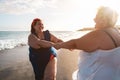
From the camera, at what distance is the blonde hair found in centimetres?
390

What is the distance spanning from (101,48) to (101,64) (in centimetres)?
20

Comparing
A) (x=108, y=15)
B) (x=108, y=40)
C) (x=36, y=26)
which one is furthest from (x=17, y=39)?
(x=108, y=40)

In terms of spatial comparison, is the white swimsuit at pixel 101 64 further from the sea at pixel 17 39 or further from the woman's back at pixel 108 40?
the sea at pixel 17 39

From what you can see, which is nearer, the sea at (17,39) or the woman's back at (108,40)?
the woman's back at (108,40)

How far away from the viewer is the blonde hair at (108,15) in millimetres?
3904

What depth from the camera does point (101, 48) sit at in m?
3.85

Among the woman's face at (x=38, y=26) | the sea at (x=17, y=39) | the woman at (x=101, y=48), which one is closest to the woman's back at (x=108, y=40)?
the woman at (x=101, y=48)

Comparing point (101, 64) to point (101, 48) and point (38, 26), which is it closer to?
point (101, 48)

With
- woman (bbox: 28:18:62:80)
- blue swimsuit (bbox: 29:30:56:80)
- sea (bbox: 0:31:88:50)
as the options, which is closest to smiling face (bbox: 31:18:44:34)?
woman (bbox: 28:18:62:80)

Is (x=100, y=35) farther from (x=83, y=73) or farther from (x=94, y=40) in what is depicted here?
(x=83, y=73)

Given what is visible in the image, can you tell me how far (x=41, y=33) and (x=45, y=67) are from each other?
0.85m

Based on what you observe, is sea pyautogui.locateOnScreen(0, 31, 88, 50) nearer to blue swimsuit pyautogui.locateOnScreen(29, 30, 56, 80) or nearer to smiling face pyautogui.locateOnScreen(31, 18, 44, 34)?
blue swimsuit pyautogui.locateOnScreen(29, 30, 56, 80)

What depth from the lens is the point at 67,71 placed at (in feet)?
38.6

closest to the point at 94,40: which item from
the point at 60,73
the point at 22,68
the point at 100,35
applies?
the point at 100,35
